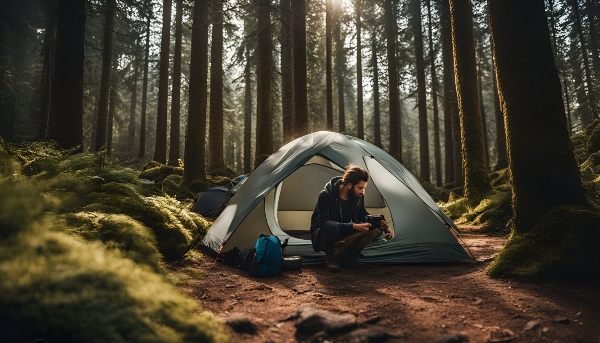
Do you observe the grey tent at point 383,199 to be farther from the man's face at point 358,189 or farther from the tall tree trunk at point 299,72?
the tall tree trunk at point 299,72

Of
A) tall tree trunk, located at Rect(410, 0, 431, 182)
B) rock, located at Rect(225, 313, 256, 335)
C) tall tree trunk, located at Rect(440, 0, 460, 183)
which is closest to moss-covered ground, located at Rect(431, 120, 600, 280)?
rock, located at Rect(225, 313, 256, 335)

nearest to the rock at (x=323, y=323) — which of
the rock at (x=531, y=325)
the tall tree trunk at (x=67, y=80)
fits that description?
the rock at (x=531, y=325)

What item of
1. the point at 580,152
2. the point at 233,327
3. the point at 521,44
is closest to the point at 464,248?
the point at 521,44

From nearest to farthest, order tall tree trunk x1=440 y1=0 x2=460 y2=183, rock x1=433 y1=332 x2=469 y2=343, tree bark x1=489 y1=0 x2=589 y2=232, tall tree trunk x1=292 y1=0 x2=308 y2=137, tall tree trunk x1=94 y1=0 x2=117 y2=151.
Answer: rock x1=433 y1=332 x2=469 y2=343
tree bark x1=489 y1=0 x2=589 y2=232
tall tree trunk x1=292 y1=0 x2=308 y2=137
tall tree trunk x1=440 y1=0 x2=460 y2=183
tall tree trunk x1=94 y1=0 x2=117 y2=151

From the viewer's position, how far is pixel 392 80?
16859 mm

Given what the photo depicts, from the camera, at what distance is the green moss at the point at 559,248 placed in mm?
3230

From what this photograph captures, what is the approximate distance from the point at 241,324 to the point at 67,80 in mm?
5975

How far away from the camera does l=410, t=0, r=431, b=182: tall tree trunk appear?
16.7m

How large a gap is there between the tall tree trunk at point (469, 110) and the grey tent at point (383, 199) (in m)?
3.89

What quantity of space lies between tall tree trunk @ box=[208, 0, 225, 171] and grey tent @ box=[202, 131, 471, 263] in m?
6.96

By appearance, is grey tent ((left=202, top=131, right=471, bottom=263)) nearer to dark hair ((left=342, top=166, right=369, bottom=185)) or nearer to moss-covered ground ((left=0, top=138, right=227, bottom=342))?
dark hair ((left=342, top=166, right=369, bottom=185))

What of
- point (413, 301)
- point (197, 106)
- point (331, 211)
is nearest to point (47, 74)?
point (197, 106)

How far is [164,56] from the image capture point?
1462 cm

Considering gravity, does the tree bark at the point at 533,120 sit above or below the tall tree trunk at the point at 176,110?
below
